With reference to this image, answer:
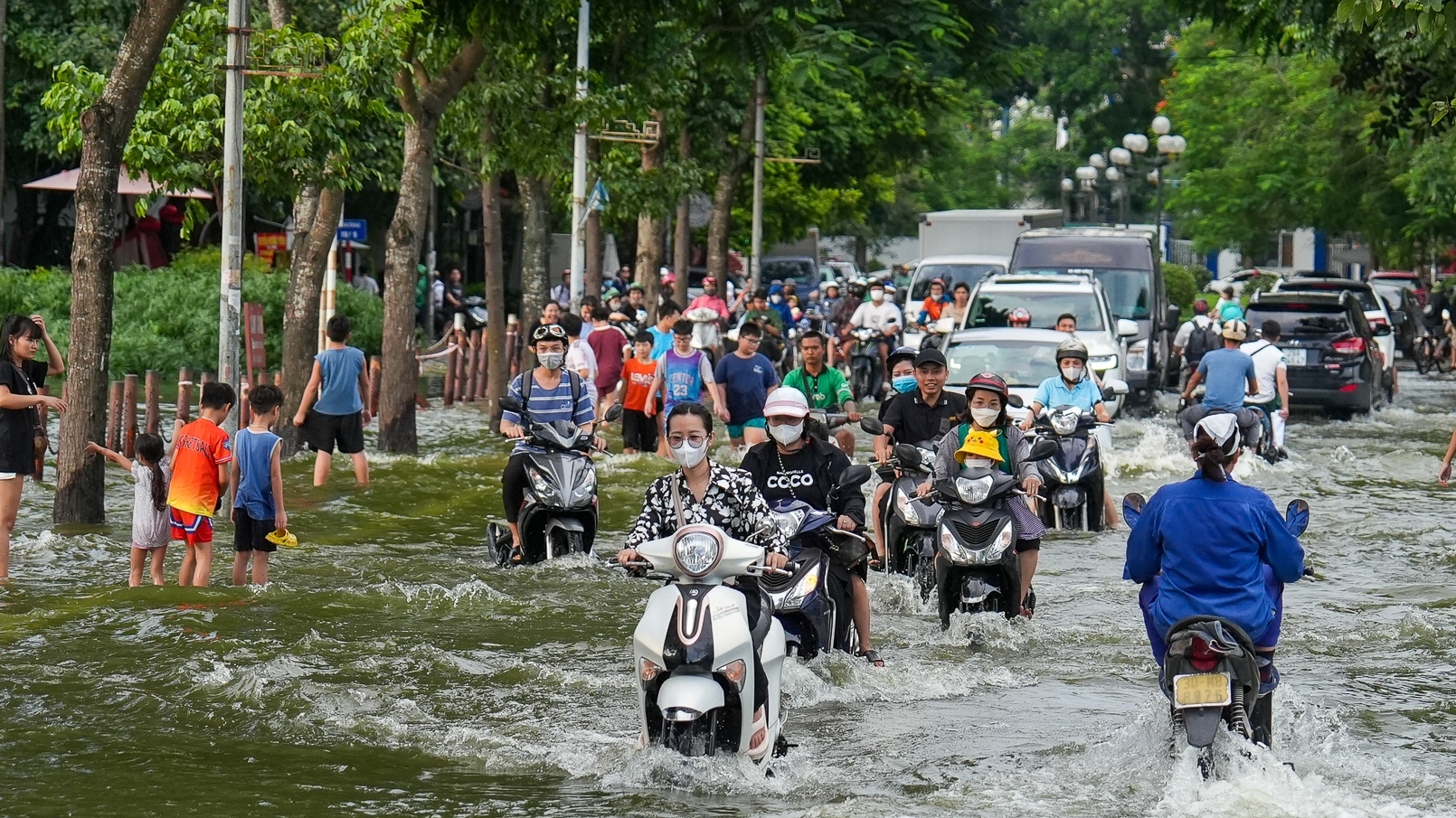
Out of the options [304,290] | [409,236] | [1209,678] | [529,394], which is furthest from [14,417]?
[409,236]

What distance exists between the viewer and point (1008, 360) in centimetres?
1984

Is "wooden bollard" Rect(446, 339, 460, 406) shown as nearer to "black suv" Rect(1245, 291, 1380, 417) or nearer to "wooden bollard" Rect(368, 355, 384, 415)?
"wooden bollard" Rect(368, 355, 384, 415)

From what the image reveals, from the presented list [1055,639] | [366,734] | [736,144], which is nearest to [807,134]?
[736,144]

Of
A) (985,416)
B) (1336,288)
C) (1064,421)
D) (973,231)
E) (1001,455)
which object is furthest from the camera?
(973,231)

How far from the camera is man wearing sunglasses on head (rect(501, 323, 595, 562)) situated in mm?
13305

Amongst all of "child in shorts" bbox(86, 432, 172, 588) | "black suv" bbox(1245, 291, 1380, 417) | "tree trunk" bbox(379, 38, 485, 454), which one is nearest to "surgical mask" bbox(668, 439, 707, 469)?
"child in shorts" bbox(86, 432, 172, 588)

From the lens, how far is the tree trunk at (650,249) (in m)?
32.2

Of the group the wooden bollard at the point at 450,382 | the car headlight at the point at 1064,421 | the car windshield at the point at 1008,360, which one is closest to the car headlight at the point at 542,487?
the car headlight at the point at 1064,421

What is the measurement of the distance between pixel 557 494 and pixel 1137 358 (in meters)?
15.9

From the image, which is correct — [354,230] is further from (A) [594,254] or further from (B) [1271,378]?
(B) [1271,378]

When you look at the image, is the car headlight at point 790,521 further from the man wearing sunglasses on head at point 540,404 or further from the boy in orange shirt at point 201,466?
the man wearing sunglasses on head at point 540,404

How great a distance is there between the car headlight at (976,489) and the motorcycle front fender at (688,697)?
3455 millimetres

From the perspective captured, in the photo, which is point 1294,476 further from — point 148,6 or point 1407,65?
point 148,6

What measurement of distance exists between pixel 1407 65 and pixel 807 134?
61.1 ft
